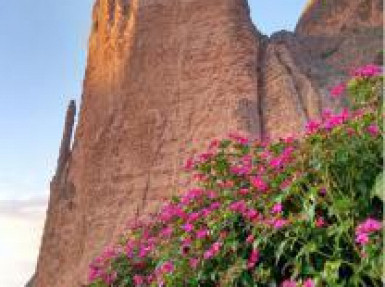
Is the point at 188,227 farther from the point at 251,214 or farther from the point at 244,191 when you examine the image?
the point at 251,214

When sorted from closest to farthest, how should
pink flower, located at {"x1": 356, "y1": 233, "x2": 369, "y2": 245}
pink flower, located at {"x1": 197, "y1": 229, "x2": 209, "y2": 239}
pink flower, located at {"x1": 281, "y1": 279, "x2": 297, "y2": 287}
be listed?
pink flower, located at {"x1": 356, "y1": 233, "x2": 369, "y2": 245}
pink flower, located at {"x1": 281, "y1": 279, "x2": 297, "y2": 287}
pink flower, located at {"x1": 197, "y1": 229, "x2": 209, "y2": 239}

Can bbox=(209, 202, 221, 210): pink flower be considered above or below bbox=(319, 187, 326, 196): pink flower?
above

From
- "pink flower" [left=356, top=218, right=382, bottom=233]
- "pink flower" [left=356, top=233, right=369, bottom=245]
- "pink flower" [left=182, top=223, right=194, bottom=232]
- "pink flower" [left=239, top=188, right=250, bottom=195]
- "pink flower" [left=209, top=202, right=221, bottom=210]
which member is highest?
"pink flower" [left=239, top=188, right=250, bottom=195]

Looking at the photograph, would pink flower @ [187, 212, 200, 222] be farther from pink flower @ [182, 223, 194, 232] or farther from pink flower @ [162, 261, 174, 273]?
pink flower @ [162, 261, 174, 273]

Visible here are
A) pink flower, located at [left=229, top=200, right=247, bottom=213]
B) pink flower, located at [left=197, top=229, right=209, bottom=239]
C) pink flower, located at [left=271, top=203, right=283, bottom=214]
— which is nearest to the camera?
pink flower, located at [left=271, top=203, right=283, bottom=214]

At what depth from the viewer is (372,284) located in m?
4.56

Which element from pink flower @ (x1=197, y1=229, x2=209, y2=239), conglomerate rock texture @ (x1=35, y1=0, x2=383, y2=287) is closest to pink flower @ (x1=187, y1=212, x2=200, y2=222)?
pink flower @ (x1=197, y1=229, x2=209, y2=239)

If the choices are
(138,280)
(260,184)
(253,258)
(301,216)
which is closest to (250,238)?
(253,258)

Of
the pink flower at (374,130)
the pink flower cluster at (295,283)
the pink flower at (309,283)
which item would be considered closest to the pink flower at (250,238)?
the pink flower cluster at (295,283)

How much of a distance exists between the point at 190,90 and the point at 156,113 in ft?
2.06

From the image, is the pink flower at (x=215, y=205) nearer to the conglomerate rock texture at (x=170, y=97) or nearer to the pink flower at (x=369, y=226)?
the pink flower at (x=369, y=226)

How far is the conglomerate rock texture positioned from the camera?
36.5 feet

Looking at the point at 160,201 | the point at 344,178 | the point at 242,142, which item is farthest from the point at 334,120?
the point at 160,201

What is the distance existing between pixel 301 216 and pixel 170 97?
7061 mm
